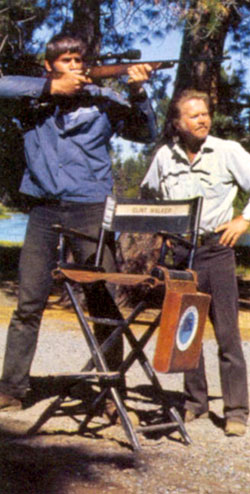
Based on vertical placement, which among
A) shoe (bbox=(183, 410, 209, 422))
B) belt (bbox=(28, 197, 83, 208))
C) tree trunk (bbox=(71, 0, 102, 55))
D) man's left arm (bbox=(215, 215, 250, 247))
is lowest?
shoe (bbox=(183, 410, 209, 422))

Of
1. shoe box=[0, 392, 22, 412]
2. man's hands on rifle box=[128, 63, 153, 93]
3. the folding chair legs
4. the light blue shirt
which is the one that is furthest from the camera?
shoe box=[0, 392, 22, 412]

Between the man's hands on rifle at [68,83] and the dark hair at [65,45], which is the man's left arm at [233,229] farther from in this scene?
the dark hair at [65,45]

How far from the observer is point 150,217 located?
473 centimetres

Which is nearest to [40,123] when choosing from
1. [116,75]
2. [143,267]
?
[116,75]

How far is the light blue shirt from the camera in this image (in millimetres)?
4906

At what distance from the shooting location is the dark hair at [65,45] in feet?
16.1

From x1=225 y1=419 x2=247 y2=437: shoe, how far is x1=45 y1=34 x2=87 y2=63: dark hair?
223cm

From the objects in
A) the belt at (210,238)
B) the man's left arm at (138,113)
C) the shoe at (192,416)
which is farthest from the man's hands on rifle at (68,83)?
the shoe at (192,416)

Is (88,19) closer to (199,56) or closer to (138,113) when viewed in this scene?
(199,56)

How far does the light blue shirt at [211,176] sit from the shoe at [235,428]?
42.5 inches

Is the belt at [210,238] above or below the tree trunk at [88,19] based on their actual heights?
below

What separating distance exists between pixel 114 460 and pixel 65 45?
2.29m

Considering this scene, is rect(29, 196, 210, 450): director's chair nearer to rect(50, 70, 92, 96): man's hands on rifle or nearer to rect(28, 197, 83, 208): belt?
rect(28, 197, 83, 208): belt

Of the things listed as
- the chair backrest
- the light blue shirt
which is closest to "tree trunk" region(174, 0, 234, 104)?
the light blue shirt
